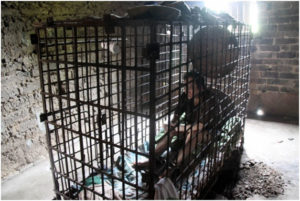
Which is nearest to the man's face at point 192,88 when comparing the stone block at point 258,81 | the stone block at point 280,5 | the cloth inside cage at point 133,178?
the cloth inside cage at point 133,178

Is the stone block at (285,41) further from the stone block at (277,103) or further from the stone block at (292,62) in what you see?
the stone block at (277,103)

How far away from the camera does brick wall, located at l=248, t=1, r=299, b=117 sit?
4.45 metres

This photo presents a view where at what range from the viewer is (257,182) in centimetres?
252

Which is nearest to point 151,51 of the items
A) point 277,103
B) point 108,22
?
point 108,22

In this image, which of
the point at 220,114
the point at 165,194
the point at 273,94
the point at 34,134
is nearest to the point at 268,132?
the point at 273,94

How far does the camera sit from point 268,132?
3871 millimetres

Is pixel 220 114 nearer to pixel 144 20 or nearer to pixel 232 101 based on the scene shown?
pixel 232 101

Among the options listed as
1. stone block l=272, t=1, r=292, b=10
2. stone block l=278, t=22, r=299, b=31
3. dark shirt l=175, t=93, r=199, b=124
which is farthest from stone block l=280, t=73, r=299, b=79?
dark shirt l=175, t=93, r=199, b=124

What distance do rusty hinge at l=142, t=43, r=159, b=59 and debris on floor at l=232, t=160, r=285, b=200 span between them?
168 centimetres

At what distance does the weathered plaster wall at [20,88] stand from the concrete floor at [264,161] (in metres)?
0.18

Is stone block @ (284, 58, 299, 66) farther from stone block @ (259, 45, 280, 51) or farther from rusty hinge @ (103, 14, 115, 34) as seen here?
rusty hinge @ (103, 14, 115, 34)

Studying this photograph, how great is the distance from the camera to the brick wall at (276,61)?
4449 mm

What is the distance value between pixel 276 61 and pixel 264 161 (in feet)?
7.89

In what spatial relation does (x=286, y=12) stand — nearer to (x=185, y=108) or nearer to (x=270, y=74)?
(x=270, y=74)
